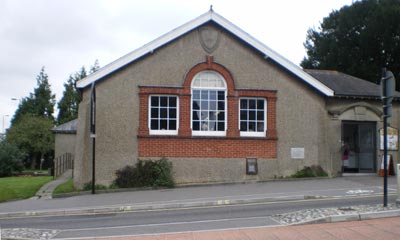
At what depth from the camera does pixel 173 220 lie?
10.5 m

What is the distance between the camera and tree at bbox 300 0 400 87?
3425 centimetres

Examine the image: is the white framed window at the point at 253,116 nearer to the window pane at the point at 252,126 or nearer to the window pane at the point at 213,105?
the window pane at the point at 252,126

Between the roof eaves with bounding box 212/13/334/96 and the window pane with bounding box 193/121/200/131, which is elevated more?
the roof eaves with bounding box 212/13/334/96

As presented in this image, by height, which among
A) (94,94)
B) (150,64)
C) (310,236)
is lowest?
(310,236)

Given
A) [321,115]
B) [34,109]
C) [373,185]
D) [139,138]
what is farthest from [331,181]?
[34,109]

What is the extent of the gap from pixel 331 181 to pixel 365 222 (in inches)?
321

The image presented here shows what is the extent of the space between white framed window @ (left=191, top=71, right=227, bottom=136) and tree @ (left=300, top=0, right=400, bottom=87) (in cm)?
2165

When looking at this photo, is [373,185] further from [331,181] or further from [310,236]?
[310,236]

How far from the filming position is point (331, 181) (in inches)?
675

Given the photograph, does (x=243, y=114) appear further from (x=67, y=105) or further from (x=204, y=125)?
(x=67, y=105)

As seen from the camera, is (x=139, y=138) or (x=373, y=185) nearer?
(x=373, y=185)

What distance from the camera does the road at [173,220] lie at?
9.48 meters

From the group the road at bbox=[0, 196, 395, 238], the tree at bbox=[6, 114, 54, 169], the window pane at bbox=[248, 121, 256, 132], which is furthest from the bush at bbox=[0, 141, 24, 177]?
the road at bbox=[0, 196, 395, 238]

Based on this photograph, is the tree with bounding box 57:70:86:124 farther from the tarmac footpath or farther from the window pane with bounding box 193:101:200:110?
the tarmac footpath
